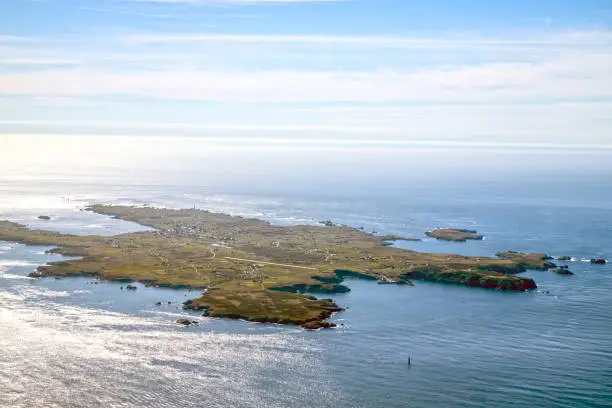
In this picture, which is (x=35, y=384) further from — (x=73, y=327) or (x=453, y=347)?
(x=453, y=347)

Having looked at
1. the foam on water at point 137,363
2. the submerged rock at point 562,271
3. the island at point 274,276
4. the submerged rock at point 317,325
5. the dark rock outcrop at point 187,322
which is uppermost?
the submerged rock at point 562,271

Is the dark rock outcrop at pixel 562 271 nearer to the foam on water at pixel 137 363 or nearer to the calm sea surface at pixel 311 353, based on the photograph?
the calm sea surface at pixel 311 353

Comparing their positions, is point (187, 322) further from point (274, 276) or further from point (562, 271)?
point (562, 271)

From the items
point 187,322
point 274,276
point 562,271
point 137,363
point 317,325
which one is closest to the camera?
point 137,363

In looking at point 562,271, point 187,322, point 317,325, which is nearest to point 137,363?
point 187,322

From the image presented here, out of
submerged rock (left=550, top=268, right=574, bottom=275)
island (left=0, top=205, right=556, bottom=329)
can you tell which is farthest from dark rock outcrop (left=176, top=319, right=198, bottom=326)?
submerged rock (left=550, top=268, right=574, bottom=275)

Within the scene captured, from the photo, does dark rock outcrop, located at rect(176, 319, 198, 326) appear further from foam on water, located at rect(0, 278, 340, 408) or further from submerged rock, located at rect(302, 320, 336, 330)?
submerged rock, located at rect(302, 320, 336, 330)

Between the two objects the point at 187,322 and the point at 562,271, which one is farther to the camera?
the point at 562,271

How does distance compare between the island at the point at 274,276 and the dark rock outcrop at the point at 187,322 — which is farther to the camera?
the island at the point at 274,276

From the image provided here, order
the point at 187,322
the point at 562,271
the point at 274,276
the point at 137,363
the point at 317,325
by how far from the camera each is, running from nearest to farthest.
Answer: the point at 137,363
the point at 187,322
the point at 317,325
the point at 274,276
the point at 562,271

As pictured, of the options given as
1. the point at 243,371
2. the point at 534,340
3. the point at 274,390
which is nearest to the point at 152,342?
the point at 243,371

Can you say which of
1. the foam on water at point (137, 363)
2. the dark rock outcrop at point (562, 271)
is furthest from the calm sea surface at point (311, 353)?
the dark rock outcrop at point (562, 271)
